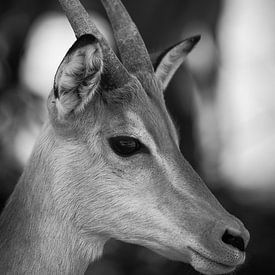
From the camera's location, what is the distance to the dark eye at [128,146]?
25.4 feet

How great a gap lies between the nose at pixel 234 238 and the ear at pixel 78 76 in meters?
1.49

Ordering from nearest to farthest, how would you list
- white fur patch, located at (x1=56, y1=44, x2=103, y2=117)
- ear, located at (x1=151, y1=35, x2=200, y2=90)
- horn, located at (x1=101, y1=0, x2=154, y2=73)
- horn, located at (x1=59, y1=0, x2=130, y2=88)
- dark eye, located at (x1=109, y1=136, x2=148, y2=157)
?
white fur patch, located at (x1=56, y1=44, x2=103, y2=117), dark eye, located at (x1=109, y1=136, x2=148, y2=157), horn, located at (x1=59, y1=0, x2=130, y2=88), horn, located at (x1=101, y1=0, x2=154, y2=73), ear, located at (x1=151, y1=35, x2=200, y2=90)

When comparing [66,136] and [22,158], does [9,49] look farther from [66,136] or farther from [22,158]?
[66,136]

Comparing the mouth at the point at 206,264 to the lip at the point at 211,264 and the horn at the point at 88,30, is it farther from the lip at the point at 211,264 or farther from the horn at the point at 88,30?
the horn at the point at 88,30

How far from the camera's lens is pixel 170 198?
7.61 meters

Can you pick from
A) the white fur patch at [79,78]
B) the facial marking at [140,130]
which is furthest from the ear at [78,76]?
the facial marking at [140,130]

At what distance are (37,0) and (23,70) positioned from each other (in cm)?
123

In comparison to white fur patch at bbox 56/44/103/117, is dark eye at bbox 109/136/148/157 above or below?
below

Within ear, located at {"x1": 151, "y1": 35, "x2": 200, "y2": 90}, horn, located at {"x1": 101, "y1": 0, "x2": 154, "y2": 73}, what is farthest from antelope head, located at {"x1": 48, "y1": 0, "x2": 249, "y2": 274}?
ear, located at {"x1": 151, "y1": 35, "x2": 200, "y2": 90}

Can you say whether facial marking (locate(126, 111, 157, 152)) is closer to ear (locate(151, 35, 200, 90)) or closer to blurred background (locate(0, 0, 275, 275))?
ear (locate(151, 35, 200, 90))

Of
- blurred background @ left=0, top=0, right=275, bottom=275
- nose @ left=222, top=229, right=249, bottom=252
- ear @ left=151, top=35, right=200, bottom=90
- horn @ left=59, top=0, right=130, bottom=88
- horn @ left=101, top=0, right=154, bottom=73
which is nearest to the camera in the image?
nose @ left=222, top=229, right=249, bottom=252

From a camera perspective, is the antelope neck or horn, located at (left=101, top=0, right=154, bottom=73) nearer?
the antelope neck

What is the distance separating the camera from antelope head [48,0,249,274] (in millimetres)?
7520

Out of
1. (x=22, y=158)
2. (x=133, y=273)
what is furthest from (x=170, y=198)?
(x=22, y=158)
